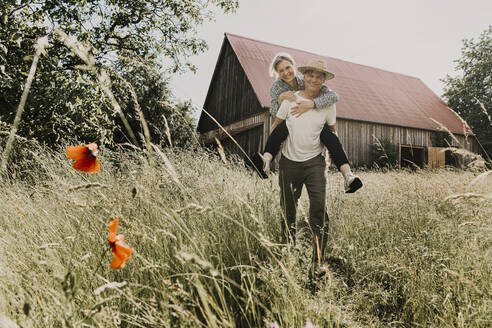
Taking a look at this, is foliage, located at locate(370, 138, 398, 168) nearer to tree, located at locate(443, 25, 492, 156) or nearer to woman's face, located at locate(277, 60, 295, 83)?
tree, located at locate(443, 25, 492, 156)

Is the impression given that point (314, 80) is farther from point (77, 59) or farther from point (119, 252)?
point (77, 59)

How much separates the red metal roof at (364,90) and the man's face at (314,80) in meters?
12.3

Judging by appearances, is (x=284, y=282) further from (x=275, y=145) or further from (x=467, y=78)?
(x=467, y=78)

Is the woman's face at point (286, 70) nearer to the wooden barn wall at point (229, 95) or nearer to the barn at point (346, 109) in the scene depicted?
the barn at point (346, 109)

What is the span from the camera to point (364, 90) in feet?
64.3

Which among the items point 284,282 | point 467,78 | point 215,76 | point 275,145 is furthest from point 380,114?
point 284,282

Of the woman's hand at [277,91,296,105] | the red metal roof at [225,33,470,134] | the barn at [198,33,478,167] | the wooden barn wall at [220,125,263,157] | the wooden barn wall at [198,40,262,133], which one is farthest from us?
the red metal roof at [225,33,470,134]

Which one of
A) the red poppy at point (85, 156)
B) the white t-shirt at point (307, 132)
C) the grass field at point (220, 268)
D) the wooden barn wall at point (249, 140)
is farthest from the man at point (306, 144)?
the wooden barn wall at point (249, 140)

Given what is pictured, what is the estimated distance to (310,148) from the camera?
2.94 m

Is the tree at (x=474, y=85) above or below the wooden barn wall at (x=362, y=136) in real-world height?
above

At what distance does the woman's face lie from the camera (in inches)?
123

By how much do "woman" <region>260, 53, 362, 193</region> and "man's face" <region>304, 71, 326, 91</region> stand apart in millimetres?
89

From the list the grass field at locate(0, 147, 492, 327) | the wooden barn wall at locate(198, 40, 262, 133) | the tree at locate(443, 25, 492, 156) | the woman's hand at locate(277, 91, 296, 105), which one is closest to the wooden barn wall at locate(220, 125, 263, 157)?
the wooden barn wall at locate(198, 40, 262, 133)

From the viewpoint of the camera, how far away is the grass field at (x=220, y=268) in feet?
4.54
